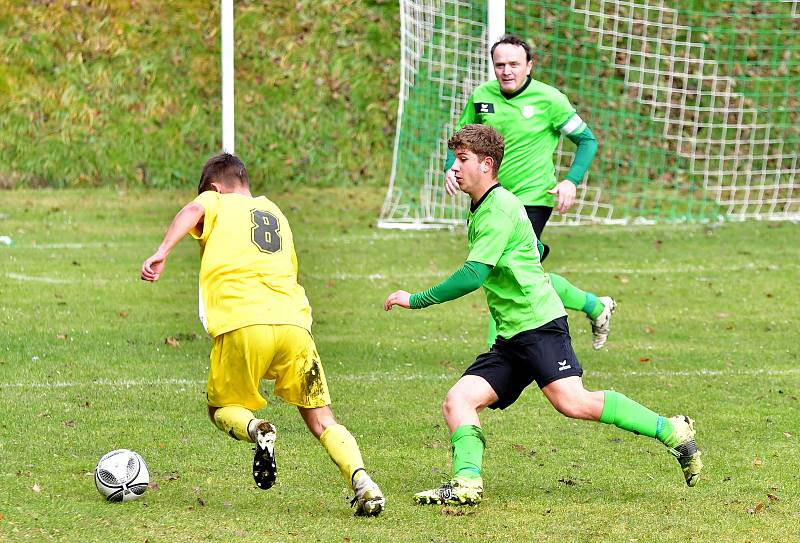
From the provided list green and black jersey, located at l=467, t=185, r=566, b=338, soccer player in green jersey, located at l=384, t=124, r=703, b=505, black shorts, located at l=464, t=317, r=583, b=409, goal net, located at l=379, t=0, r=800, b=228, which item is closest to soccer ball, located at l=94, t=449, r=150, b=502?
soccer player in green jersey, located at l=384, t=124, r=703, b=505

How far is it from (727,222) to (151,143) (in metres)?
8.77

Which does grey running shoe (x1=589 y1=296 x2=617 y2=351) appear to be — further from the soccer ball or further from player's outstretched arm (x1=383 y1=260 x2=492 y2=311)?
the soccer ball

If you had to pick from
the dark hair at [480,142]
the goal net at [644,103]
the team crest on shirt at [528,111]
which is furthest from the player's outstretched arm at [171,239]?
the goal net at [644,103]

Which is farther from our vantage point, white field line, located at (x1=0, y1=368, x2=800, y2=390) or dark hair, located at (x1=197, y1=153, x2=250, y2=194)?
white field line, located at (x1=0, y1=368, x2=800, y2=390)

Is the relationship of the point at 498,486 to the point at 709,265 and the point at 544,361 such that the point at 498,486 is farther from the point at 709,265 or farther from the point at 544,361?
the point at 709,265

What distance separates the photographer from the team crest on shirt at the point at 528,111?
26.7 ft

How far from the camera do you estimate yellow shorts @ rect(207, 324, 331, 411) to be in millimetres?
5402

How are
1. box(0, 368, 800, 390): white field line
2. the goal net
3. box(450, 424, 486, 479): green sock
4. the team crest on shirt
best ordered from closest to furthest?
1. box(450, 424, 486, 479): green sock
2. box(0, 368, 800, 390): white field line
3. the team crest on shirt
4. the goal net

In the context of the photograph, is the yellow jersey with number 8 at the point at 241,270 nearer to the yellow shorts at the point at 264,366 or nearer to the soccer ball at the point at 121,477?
the yellow shorts at the point at 264,366

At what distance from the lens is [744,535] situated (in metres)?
5.24

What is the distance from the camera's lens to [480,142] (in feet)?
18.6

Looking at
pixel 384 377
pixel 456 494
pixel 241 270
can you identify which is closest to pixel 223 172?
pixel 241 270

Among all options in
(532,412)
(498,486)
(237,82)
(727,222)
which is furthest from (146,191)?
(498,486)

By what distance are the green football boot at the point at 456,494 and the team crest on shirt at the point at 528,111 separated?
3.16 m
